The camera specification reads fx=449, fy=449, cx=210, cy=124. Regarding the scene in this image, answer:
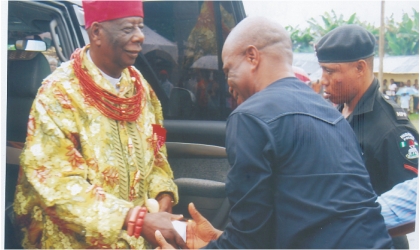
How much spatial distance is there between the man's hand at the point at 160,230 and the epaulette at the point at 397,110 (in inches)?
38.5

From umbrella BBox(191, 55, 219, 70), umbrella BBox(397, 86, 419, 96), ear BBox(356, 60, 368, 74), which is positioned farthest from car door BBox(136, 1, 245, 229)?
umbrella BBox(397, 86, 419, 96)

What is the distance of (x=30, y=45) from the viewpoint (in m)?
1.83

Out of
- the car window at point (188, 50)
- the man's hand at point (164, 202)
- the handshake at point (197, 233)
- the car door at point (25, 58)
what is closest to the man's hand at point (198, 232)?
the handshake at point (197, 233)

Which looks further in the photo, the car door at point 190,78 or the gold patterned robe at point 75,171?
the car door at point 190,78

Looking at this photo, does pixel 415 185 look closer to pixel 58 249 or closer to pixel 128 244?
pixel 128 244

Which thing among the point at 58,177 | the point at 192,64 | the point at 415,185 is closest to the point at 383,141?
the point at 415,185

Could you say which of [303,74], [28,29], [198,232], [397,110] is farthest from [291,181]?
[28,29]

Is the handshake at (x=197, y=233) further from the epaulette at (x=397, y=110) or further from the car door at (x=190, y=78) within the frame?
the epaulette at (x=397, y=110)

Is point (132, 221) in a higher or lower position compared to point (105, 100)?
lower

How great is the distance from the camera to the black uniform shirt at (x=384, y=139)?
1744 millimetres

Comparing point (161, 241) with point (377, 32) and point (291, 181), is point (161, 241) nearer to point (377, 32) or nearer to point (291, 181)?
point (291, 181)

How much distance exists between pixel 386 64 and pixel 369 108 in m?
0.19

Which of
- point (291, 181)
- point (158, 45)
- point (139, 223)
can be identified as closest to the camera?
point (291, 181)

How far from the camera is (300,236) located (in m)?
1.28
